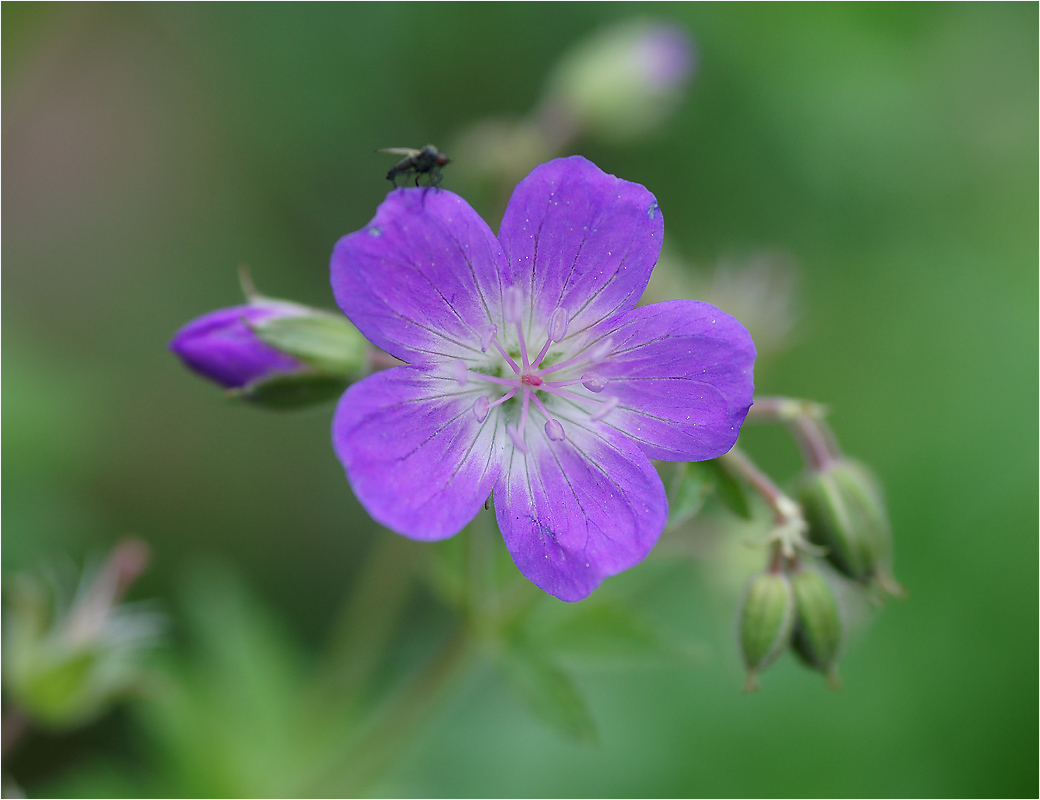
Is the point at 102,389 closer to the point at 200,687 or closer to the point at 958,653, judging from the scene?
the point at 200,687

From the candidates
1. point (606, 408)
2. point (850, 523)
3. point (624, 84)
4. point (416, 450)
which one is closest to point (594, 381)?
point (606, 408)

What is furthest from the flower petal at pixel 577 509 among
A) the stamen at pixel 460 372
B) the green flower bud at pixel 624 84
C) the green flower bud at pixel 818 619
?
the green flower bud at pixel 624 84

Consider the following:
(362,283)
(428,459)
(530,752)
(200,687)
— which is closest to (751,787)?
(530,752)

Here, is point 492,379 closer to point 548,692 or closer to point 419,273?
point 419,273

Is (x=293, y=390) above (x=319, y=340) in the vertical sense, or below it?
below

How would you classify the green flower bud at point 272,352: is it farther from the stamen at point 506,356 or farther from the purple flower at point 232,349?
the stamen at point 506,356
